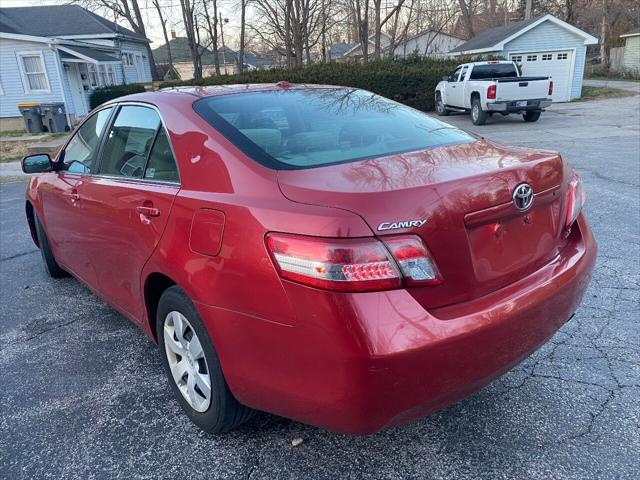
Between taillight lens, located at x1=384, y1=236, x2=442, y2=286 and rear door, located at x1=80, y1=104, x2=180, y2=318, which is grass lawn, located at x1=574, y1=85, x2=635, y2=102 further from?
taillight lens, located at x1=384, y1=236, x2=442, y2=286

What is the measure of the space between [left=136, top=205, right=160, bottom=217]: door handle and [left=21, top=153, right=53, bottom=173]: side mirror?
67.5 inches

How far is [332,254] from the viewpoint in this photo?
168 cm

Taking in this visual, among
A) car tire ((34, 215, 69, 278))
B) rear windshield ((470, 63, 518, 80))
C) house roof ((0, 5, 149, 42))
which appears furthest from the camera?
house roof ((0, 5, 149, 42))

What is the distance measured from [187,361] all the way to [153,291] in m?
0.45

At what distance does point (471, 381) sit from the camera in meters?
1.88

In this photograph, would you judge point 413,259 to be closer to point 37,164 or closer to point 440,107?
point 37,164

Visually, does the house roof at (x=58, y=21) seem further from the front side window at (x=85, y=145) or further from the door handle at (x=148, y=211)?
the door handle at (x=148, y=211)

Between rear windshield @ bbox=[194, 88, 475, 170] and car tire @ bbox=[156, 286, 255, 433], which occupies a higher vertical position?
rear windshield @ bbox=[194, 88, 475, 170]

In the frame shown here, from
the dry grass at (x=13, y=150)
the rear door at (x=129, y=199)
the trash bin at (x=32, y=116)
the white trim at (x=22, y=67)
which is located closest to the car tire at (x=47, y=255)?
the rear door at (x=129, y=199)

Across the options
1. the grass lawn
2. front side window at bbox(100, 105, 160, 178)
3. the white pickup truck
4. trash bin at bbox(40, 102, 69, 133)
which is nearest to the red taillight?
front side window at bbox(100, 105, 160, 178)

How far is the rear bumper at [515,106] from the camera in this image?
15.2m

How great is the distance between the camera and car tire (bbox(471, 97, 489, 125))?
1583cm

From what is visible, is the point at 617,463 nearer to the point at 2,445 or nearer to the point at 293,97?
the point at 293,97

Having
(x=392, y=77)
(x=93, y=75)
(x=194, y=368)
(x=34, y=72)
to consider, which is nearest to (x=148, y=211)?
(x=194, y=368)
